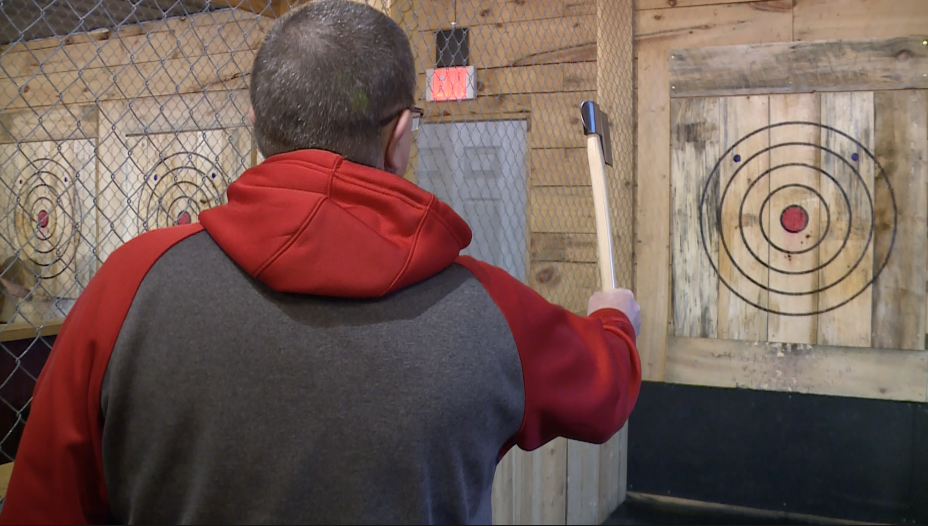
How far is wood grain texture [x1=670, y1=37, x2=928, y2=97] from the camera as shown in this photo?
1.92m

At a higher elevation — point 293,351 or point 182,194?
point 182,194

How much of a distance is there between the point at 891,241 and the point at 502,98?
4.10 ft

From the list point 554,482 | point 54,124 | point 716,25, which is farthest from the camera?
point 54,124

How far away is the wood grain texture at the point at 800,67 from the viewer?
1925 millimetres

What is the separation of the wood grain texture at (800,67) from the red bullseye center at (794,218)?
1.18ft

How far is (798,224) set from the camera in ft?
6.75

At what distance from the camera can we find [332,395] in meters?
0.48

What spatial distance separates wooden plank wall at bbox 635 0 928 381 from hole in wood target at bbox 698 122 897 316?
152mm

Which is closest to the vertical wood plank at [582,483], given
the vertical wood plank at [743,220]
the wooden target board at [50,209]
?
the vertical wood plank at [743,220]

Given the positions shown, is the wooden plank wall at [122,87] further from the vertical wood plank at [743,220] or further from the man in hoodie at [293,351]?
the man in hoodie at [293,351]

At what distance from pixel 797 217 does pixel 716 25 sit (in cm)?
65

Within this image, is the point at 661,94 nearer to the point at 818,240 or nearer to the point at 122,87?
the point at 818,240

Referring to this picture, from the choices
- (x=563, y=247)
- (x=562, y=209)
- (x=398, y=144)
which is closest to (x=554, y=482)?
(x=563, y=247)

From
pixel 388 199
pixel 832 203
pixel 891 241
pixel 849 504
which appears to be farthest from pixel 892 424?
pixel 388 199
